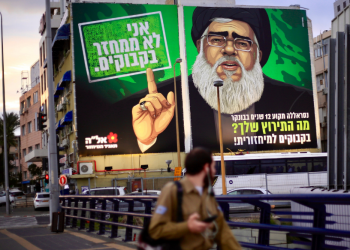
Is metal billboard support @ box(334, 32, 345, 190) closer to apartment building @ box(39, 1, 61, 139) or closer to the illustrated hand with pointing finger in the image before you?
the illustrated hand with pointing finger

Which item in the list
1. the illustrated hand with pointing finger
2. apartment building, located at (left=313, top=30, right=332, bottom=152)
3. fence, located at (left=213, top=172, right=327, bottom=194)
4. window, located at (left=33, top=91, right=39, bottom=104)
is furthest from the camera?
window, located at (left=33, top=91, right=39, bottom=104)

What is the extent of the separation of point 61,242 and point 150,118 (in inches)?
1288

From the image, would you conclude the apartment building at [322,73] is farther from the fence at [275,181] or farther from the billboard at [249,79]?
the fence at [275,181]

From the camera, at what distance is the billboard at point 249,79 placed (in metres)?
47.1

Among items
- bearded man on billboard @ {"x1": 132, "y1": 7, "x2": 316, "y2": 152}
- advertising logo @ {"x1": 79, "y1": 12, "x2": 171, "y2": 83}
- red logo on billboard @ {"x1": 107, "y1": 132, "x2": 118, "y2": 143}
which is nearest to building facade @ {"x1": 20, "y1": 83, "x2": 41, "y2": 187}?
advertising logo @ {"x1": 79, "y1": 12, "x2": 171, "y2": 83}

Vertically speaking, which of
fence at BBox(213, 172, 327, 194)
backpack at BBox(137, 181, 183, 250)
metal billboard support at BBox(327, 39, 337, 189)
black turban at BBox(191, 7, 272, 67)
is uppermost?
black turban at BBox(191, 7, 272, 67)

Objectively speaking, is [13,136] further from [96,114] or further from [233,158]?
[233,158]

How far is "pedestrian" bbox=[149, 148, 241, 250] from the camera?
3.80m

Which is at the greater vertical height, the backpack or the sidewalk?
the backpack

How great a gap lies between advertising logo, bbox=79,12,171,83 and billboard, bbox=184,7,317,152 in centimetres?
280

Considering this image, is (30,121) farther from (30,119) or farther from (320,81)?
(320,81)

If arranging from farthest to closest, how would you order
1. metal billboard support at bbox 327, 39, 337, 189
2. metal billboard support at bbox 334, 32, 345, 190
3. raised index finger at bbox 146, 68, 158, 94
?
raised index finger at bbox 146, 68, 158, 94 → metal billboard support at bbox 327, 39, 337, 189 → metal billboard support at bbox 334, 32, 345, 190

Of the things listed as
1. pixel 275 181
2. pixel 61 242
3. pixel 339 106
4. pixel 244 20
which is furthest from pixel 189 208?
pixel 244 20

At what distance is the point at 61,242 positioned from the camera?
12.9 metres
